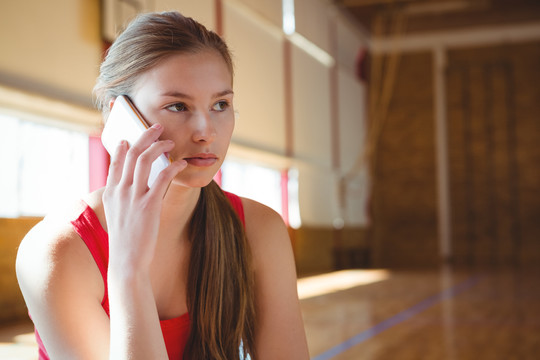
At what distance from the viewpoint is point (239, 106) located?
24.7ft

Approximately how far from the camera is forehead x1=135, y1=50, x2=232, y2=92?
119 cm

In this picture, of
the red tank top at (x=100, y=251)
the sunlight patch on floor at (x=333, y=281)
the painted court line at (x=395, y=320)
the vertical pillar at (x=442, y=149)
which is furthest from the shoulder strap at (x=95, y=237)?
the vertical pillar at (x=442, y=149)

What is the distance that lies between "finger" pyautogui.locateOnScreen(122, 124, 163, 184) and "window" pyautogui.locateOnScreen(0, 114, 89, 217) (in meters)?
3.73

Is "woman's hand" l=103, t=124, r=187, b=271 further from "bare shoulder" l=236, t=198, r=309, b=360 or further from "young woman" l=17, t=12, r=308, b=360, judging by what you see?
"bare shoulder" l=236, t=198, r=309, b=360

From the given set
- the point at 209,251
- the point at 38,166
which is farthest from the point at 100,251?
the point at 38,166

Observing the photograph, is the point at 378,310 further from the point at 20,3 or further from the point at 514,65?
the point at 514,65

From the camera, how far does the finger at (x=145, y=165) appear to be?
42.6 inches

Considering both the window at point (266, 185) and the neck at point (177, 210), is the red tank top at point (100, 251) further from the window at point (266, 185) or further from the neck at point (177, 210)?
the window at point (266, 185)

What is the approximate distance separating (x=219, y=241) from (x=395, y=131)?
37.6 ft

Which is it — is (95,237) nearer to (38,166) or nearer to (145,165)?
(145,165)

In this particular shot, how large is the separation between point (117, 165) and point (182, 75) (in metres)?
0.21

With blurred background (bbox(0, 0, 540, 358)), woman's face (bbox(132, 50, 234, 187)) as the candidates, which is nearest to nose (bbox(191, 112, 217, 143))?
woman's face (bbox(132, 50, 234, 187))

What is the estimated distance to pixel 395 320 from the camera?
15.0ft

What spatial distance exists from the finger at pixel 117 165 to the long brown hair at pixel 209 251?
151mm
